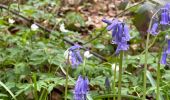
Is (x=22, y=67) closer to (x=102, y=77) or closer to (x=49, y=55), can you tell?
(x=49, y=55)

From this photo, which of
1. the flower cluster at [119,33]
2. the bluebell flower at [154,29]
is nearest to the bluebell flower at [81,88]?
the flower cluster at [119,33]

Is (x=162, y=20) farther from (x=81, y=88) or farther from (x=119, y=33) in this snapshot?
(x=81, y=88)

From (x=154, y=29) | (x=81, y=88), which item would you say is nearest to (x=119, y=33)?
(x=154, y=29)

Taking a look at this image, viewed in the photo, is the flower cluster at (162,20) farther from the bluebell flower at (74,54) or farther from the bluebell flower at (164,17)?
the bluebell flower at (74,54)

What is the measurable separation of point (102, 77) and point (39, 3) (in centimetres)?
193

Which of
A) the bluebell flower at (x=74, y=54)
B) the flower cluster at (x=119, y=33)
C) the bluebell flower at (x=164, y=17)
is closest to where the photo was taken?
the flower cluster at (x=119, y=33)

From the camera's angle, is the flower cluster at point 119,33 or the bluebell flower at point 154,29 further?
the bluebell flower at point 154,29

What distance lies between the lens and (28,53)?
344 cm

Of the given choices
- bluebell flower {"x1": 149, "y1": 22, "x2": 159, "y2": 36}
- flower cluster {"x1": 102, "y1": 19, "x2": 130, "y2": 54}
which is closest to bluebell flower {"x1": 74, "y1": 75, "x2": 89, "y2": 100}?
flower cluster {"x1": 102, "y1": 19, "x2": 130, "y2": 54}

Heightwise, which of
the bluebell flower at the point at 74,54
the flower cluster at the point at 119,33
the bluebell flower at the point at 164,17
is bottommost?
the bluebell flower at the point at 74,54

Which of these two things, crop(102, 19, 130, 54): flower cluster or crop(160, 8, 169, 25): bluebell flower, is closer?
crop(102, 19, 130, 54): flower cluster

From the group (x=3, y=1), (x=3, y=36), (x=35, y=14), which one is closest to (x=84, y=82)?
(x=3, y=36)

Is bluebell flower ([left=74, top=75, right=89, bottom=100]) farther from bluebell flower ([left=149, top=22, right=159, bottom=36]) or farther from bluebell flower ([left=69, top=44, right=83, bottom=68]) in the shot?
bluebell flower ([left=149, top=22, right=159, bottom=36])

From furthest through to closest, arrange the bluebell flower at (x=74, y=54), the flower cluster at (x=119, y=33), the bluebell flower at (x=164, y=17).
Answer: the bluebell flower at (x=74, y=54), the bluebell flower at (x=164, y=17), the flower cluster at (x=119, y=33)
